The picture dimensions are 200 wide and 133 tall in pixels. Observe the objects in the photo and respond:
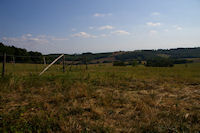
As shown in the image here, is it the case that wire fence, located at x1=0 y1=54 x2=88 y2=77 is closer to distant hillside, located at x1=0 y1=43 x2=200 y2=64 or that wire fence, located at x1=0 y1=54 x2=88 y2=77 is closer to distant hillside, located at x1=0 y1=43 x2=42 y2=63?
distant hillside, located at x1=0 y1=43 x2=200 y2=64

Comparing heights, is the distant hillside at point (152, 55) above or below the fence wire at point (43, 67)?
above

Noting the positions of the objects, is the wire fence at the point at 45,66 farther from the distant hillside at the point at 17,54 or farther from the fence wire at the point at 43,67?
the distant hillside at the point at 17,54

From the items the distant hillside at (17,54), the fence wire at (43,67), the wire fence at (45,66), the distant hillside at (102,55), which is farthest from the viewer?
the distant hillside at (102,55)

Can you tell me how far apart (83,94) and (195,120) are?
365cm

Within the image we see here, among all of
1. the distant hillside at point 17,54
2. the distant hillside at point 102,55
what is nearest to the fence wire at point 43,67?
the distant hillside at point 102,55

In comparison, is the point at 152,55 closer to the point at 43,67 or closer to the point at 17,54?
the point at 17,54

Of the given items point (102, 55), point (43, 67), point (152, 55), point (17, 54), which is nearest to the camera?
point (43, 67)

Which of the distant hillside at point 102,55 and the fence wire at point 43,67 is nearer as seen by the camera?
the fence wire at point 43,67

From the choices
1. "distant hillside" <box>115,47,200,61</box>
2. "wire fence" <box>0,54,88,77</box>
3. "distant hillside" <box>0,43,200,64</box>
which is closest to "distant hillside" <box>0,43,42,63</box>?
"distant hillside" <box>0,43,200,64</box>

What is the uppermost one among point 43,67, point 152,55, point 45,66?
point 152,55

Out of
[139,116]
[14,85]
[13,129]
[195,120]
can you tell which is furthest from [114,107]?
[14,85]

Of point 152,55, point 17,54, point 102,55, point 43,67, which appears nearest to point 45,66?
point 43,67

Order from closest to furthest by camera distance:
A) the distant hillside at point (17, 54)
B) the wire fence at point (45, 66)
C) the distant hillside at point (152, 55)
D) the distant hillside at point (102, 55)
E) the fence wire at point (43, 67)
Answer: the wire fence at point (45, 66), the fence wire at point (43, 67), the distant hillside at point (17, 54), the distant hillside at point (102, 55), the distant hillside at point (152, 55)

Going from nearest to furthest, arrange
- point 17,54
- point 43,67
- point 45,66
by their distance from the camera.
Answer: point 45,66 → point 43,67 → point 17,54
